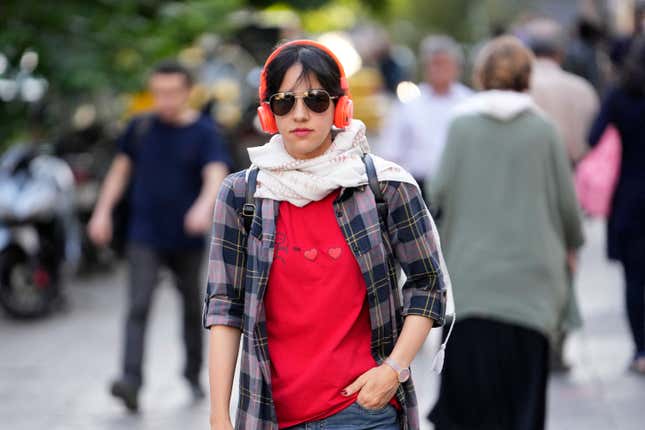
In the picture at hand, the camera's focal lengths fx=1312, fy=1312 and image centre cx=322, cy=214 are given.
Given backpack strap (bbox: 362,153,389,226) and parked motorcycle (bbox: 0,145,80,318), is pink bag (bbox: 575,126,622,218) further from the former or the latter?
backpack strap (bbox: 362,153,389,226)

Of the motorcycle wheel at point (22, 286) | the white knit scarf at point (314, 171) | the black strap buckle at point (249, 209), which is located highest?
the white knit scarf at point (314, 171)

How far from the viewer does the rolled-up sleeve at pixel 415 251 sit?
11.4ft

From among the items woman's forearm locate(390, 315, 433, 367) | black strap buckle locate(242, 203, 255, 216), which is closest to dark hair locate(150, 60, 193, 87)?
black strap buckle locate(242, 203, 255, 216)

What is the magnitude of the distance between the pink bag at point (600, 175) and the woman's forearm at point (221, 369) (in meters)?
5.16

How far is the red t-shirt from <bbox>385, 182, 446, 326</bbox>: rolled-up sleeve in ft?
0.47

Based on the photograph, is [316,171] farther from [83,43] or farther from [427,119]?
[83,43]

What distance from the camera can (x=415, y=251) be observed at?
3.47 meters

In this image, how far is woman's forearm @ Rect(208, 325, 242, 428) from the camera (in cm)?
342

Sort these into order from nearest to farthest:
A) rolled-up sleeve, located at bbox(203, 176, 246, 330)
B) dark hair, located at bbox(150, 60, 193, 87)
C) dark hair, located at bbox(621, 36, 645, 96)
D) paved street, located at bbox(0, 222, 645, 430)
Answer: rolled-up sleeve, located at bbox(203, 176, 246, 330)
paved street, located at bbox(0, 222, 645, 430)
dark hair, located at bbox(621, 36, 645, 96)
dark hair, located at bbox(150, 60, 193, 87)

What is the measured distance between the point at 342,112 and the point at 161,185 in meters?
4.48

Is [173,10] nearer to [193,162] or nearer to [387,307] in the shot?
[193,162]

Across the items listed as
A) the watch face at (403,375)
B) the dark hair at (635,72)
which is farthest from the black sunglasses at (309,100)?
the dark hair at (635,72)

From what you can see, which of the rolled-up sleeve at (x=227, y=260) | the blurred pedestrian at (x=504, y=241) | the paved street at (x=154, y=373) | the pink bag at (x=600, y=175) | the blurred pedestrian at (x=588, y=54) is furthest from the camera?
the blurred pedestrian at (x=588, y=54)

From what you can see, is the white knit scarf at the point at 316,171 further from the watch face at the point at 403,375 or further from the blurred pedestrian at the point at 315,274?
the watch face at the point at 403,375
